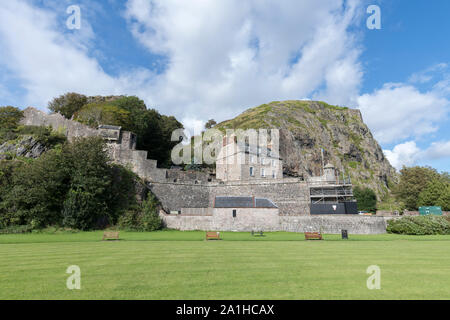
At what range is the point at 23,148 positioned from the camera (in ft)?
90.6

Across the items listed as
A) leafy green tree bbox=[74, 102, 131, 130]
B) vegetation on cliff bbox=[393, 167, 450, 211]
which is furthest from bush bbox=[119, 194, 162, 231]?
vegetation on cliff bbox=[393, 167, 450, 211]

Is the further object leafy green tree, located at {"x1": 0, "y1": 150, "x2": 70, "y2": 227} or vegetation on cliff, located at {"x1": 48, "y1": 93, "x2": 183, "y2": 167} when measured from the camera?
vegetation on cliff, located at {"x1": 48, "y1": 93, "x2": 183, "y2": 167}

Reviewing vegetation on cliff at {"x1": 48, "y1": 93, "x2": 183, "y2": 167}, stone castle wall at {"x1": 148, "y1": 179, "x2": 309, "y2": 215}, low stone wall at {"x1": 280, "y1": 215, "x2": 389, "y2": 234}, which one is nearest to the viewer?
low stone wall at {"x1": 280, "y1": 215, "x2": 389, "y2": 234}

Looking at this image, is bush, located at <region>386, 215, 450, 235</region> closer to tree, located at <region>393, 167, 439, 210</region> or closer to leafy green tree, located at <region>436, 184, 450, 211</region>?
leafy green tree, located at <region>436, 184, 450, 211</region>

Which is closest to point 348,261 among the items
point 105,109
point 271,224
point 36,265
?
point 36,265

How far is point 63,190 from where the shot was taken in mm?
25391

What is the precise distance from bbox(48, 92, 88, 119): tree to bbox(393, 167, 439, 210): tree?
Answer: 221 feet

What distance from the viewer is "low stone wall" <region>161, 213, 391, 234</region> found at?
1098 inches

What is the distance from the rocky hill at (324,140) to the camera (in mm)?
74312

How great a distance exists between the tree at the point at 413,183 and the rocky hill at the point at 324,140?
21.8 meters

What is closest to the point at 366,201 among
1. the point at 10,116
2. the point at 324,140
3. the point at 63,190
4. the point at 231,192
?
the point at 324,140

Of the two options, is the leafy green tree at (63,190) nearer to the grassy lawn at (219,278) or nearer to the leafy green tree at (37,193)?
the leafy green tree at (37,193)

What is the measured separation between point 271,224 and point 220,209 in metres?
6.29

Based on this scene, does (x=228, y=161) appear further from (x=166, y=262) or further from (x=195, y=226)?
(x=166, y=262)
